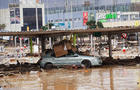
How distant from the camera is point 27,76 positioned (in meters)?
17.4

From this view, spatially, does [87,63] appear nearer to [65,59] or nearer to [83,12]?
[65,59]

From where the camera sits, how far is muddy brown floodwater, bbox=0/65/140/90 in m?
13.4

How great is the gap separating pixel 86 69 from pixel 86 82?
4.68 metres

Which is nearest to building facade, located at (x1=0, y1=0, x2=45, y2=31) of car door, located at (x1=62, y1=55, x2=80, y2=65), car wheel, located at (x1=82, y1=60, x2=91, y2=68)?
car door, located at (x1=62, y1=55, x2=80, y2=65)

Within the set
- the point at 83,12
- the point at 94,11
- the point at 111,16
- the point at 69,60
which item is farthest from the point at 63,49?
the point at 83,12

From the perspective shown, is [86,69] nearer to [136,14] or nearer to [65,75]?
[65,75]

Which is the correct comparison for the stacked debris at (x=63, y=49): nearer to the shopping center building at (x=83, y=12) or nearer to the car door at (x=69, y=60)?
the car door at (x=69, y=60)

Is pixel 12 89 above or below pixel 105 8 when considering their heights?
below

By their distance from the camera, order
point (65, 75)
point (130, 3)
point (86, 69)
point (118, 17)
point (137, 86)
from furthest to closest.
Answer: point (118, 17) < point (130, 3) < point (86, 69) < point (65, 75) < point (137, 86)

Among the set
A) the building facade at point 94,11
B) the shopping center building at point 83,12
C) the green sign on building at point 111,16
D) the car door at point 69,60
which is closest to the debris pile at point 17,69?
the car door at point 69,60

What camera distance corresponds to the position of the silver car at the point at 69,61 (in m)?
19.4

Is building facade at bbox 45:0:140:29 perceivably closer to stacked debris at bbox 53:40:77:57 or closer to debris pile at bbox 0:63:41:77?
stacked debris at bbox 53:40:77:57

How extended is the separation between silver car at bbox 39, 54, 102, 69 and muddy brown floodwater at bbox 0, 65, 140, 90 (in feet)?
1.70

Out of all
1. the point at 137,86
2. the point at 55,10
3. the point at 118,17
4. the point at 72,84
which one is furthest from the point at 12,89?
the point at 118,17
